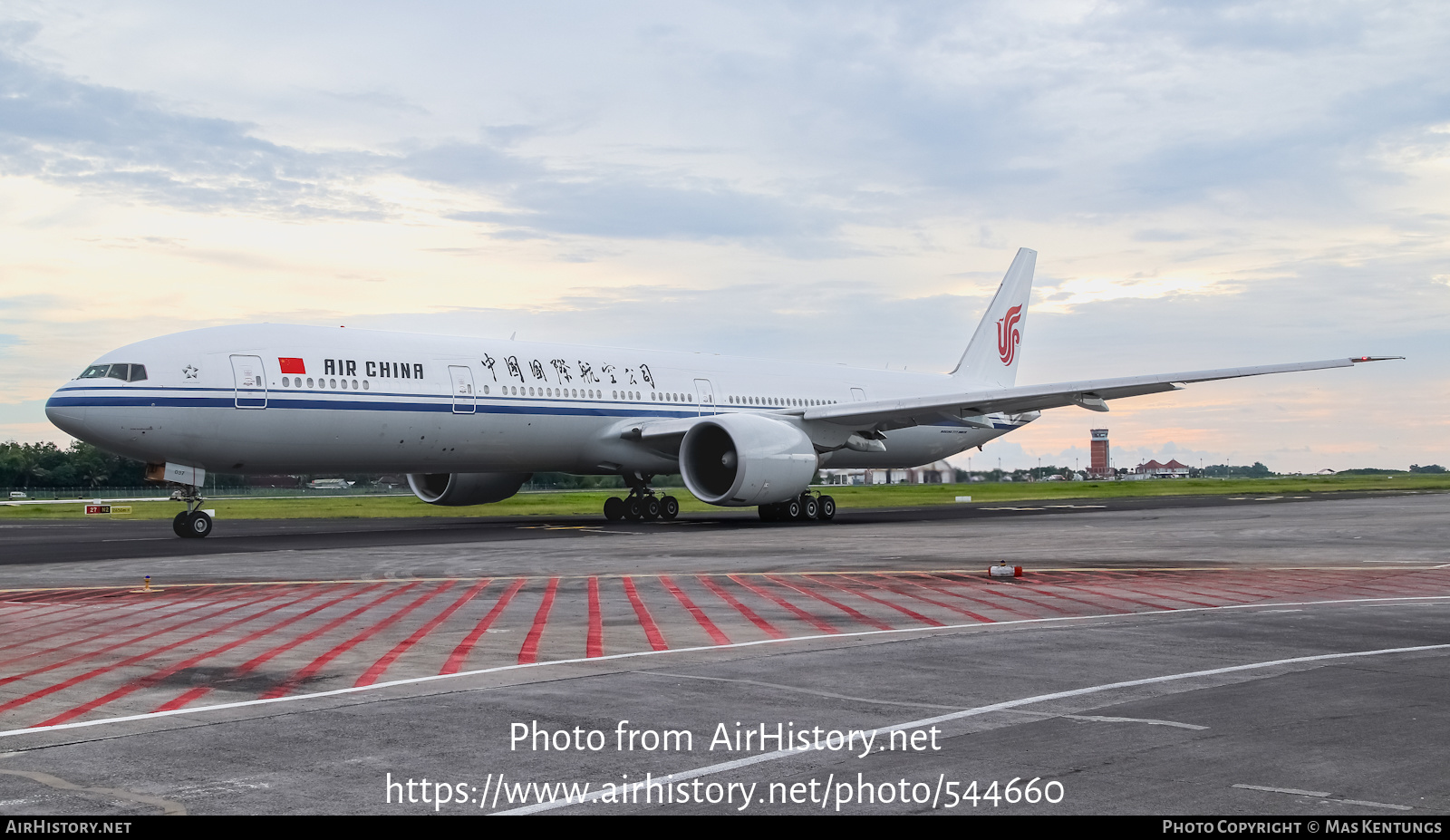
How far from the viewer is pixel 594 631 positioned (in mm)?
10125

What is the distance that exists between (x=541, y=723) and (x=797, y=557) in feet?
39.8

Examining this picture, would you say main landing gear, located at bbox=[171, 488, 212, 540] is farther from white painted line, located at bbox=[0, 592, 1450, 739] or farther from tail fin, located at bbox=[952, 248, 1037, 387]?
tail fin, located at bbox=[952, 248, 1037, 387]

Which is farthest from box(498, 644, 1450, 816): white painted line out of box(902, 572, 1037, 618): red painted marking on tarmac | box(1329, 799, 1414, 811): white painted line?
box(902, 572, 1037, 618): red painted marking on tarmac

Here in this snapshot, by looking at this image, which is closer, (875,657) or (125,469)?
(875,657)

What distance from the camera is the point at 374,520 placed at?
1341 inches

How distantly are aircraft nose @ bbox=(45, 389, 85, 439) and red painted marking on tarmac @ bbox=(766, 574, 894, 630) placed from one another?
14.1 meters

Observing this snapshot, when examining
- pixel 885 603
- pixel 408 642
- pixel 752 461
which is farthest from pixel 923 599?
pixel 752 461

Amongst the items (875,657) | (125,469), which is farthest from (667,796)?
(125,469)

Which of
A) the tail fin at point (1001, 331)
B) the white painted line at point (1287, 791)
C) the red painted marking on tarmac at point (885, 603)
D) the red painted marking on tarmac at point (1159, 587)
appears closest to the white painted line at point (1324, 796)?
the white painted line at point (1287, 791)

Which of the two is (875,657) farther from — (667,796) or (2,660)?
(2,660)

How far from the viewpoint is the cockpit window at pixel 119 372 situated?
2180cm

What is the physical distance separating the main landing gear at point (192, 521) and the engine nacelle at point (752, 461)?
10.3 meters

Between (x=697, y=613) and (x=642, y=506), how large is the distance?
792 inches

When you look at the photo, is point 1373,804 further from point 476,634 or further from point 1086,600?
point 1086,600
